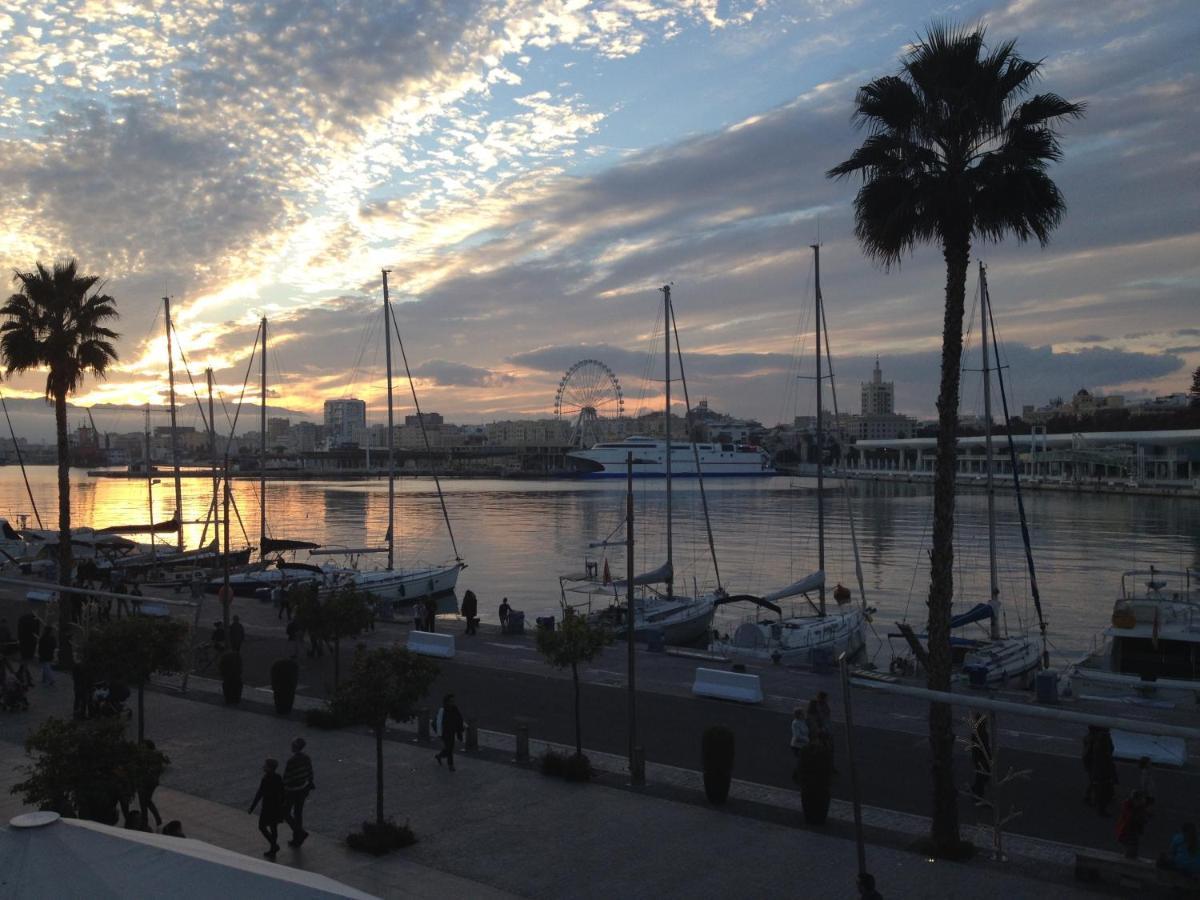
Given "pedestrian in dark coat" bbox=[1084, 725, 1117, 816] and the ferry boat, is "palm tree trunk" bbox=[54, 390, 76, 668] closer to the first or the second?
"pedestrian in dark coat" bbox=[1084, 725, 1117, 816]

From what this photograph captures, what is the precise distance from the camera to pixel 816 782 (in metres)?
11.1

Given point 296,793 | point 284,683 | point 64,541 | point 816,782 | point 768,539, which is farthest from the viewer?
point 768,539

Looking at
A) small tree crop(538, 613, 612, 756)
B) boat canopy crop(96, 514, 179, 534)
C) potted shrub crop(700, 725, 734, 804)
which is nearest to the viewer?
potted shrub crop(700, 725, 734, 804)

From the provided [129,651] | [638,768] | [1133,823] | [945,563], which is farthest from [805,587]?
[129,651]

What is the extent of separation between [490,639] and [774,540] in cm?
4625

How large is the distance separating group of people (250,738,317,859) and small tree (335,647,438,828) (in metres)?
0.81

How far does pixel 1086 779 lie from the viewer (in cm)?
1312

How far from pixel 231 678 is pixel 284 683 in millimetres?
1635

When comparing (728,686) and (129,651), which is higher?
(129,651)

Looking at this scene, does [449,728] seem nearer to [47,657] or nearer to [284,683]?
[284,683]

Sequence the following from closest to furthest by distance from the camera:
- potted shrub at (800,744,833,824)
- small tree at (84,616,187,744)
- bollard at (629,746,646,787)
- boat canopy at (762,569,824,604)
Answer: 1. potted shrub at (800,744,833,824)
2. bollard at (629,746,646,787)
3. small tree at (84,616,187,744)
4. boat canopy at (762,569,824,604)

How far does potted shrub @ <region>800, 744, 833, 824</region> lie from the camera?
36.3 ft

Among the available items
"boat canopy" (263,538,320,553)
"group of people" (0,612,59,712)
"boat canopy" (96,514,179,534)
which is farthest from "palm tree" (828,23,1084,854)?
"boat canopy" (96,514,179,534)

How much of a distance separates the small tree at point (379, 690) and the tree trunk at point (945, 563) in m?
6.31
